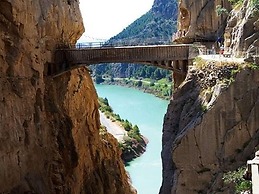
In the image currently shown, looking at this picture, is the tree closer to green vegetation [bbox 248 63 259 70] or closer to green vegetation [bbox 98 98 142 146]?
green vegetation [bbox 98 98 142 146]

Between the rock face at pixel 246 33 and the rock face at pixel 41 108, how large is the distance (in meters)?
12.5

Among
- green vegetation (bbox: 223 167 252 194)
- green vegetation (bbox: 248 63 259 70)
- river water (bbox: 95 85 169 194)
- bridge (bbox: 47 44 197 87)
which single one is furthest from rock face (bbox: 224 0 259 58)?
river water (bbox: 95 85 169 194)

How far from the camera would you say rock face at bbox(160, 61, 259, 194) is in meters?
18.6

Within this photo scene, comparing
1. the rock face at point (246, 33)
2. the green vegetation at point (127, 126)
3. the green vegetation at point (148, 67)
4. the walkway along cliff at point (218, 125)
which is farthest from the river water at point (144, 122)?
the walkway along cliff at point (218, 125)

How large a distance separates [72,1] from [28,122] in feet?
35.1

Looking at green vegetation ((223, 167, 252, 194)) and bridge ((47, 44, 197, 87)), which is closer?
green vegetation ((223, 167, 252, 194))

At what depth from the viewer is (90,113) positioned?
42.0 m

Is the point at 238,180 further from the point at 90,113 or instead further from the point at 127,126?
the point at 127,126

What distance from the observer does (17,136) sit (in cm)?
2867

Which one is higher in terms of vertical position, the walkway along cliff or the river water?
the walkway along cliff

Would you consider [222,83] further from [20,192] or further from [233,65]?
[20,192]

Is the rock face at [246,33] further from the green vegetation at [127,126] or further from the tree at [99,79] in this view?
the tree at [99,79]

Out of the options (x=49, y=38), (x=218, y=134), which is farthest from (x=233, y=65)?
(x=49, y=38)

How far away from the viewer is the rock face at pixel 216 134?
61.2 ft
